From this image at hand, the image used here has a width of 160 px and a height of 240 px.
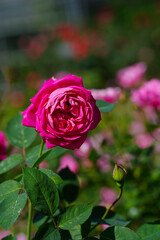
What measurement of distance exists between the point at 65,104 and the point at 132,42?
412 cm

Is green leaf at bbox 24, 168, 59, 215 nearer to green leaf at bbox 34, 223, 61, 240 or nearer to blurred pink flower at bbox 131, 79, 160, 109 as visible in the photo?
green leaf at bbox 34, 223, 61, 240

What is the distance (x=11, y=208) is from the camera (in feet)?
1.36

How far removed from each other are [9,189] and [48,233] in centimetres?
8

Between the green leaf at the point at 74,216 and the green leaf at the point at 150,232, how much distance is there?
101 millimetres

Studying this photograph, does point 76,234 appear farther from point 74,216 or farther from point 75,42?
point 75,42

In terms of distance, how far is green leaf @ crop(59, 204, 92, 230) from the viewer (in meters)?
0.41

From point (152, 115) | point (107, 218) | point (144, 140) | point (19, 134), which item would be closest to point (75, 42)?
point (144, 140)

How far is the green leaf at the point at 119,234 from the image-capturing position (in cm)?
41

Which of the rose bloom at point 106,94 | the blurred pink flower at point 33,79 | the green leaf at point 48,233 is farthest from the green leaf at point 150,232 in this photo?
the blurred pink flower at point 33,79

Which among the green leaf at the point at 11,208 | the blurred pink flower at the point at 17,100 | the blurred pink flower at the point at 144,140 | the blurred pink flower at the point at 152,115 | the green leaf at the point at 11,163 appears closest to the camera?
the green leaf at the point at 11,208

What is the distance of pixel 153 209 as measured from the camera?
841 millimetres

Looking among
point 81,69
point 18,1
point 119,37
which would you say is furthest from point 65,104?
point 18,1

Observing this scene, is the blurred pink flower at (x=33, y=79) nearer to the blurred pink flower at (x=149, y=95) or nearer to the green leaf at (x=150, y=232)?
the blurred pink flower at (x=149, y=95)

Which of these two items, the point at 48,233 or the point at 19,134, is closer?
the point at 48,233
